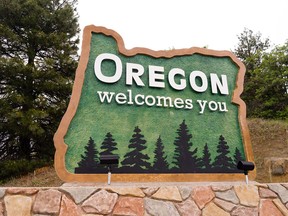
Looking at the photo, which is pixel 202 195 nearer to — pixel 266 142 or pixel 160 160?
pixel 160 160

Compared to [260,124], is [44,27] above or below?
above

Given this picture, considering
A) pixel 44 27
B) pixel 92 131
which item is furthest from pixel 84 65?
pixel 44 27

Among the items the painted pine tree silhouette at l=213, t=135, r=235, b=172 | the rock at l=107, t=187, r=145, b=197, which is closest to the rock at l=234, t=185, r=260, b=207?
the painted pine tree silhouette at l=213, t=135, r=235, b=172

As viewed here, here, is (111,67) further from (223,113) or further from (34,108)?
(34,108)

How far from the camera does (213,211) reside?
3484mm

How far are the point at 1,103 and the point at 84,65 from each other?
22.2ft

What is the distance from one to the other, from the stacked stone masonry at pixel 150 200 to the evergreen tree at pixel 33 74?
660 cm

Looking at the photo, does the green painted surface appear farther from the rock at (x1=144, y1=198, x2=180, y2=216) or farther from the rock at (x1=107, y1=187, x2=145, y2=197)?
the rock at (x1=144, y1=198, x2=180, y2=216)

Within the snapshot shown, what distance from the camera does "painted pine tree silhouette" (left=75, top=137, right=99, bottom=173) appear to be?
11.4 feet

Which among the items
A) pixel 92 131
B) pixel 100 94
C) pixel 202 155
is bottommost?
pixel 202 155

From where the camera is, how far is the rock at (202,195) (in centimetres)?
346

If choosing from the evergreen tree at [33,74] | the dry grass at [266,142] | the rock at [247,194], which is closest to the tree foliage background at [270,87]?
the dry grass at [266,142]

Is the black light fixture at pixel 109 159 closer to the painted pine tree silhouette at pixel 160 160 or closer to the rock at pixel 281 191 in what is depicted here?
the painted pine tree silhouette at pixel 160 160

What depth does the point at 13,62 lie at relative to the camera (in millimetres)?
9781
